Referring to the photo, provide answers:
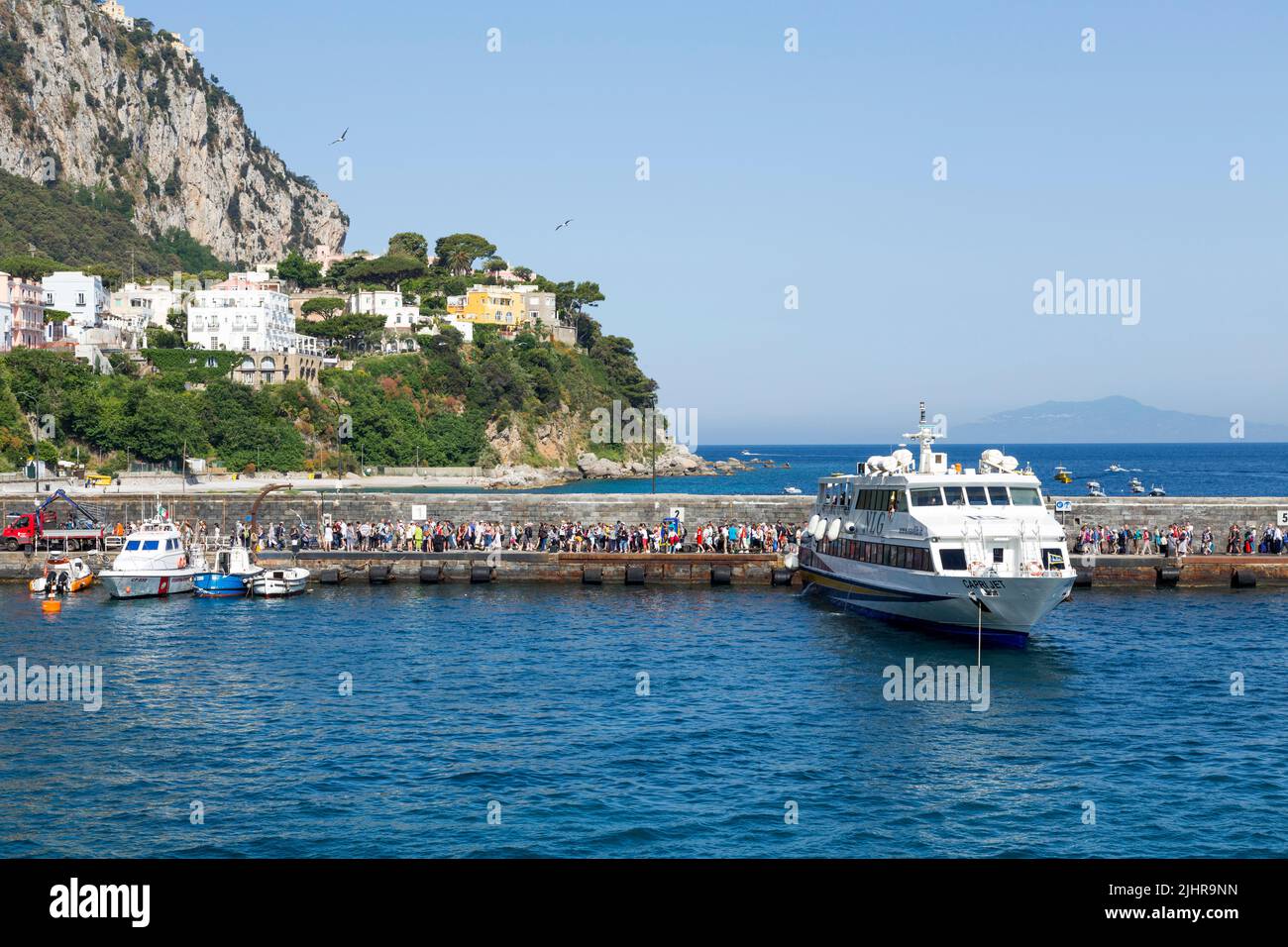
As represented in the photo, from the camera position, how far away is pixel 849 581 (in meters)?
45.5

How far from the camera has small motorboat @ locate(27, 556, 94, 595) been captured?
4856 centimetres

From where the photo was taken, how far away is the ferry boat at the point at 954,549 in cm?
3700

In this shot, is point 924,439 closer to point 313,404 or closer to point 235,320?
point 313,404

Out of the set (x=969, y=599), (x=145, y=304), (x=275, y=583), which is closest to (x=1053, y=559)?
(x=969, y=599)

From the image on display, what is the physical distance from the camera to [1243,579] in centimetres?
5131

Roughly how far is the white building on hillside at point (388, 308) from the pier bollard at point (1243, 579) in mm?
144164

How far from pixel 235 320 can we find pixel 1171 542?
13088 cm

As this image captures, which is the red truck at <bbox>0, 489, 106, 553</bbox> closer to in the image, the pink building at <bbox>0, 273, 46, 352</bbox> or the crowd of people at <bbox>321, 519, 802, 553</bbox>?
the crowd of people at <bbox>321, 519, 802, 553</bbox>

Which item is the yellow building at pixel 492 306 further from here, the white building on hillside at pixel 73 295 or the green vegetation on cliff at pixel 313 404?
the white building on hillside at pixel 73 295

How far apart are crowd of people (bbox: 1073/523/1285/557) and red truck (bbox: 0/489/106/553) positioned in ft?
159

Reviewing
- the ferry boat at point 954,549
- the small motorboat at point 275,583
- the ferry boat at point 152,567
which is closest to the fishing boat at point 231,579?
the small motorboat at point 275,583
